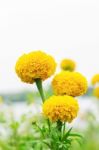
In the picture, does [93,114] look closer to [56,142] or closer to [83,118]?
[83,118]

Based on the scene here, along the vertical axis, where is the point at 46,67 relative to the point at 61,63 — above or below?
below

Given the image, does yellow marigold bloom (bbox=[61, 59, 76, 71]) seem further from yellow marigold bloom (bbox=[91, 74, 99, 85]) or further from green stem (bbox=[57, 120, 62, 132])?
green stem (bbox=[57, 120, 62, 132])

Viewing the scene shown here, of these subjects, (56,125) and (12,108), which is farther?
(12,108)

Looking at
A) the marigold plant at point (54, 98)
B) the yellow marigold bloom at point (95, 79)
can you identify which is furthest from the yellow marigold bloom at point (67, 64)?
the marigold plant at point (54, 98)

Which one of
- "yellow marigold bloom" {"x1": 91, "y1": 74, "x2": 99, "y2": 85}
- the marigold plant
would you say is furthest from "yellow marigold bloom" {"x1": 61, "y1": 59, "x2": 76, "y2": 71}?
the marigold plant

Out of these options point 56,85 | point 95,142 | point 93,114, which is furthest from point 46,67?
point 93,114

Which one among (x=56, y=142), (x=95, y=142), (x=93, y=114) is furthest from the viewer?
(x=93, y=114)

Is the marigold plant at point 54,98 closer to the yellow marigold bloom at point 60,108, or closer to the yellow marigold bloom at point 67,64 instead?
the yellow marigold bloom at point 60,108
